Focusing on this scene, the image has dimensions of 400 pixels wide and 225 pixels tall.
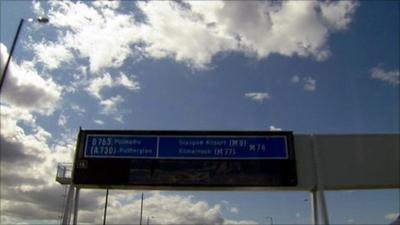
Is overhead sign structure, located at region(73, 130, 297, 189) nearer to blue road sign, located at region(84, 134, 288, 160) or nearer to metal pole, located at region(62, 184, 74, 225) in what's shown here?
blue road sign, located at region(84, 134, 288, 160)

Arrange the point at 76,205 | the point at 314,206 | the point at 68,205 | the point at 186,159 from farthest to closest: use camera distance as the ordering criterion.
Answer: the point at 76,205 → the point at 68,205 → the point at 314,206 → the point at 186,159

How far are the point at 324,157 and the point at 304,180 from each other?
156 centimetres

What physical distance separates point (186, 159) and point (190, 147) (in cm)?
66

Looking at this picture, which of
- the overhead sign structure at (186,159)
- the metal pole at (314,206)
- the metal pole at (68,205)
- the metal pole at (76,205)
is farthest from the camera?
the metal pole at (76,205)

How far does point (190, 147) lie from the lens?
2253 cm

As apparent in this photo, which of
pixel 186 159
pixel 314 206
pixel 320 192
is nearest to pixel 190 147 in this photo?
pixel 186 159

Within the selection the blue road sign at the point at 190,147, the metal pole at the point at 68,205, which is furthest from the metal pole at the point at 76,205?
the blue road sign at the point at 190,147

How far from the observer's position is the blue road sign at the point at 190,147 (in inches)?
875

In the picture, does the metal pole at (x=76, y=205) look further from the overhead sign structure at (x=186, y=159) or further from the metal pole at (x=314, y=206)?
the metal pole at (x=314, y=206)

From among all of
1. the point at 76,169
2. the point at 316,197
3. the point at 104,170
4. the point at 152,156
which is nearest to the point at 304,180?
the point at 316,197

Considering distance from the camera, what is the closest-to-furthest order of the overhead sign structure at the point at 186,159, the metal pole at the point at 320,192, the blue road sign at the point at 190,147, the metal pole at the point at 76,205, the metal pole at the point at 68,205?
the overhead sign structure at the point at 186,159 < the blue road sign at the point at 190,147 < the metal pole at the point at 320,192 < the metal pole at the point at 68,205 < the metal pole at the point at 76,205

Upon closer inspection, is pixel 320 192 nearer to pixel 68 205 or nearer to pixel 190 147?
pixel 190 147

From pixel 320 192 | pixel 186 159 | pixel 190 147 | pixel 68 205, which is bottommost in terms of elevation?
pixel 68 205

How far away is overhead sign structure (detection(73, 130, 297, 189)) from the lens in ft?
71.7
